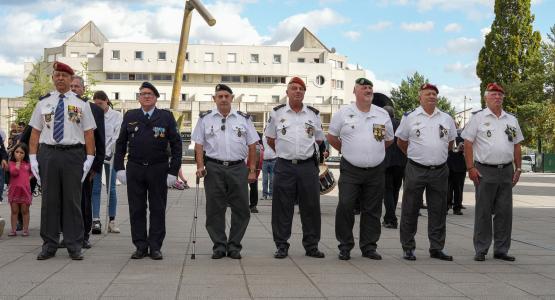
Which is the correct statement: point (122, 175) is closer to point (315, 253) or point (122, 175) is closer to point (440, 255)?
point (315, 253)

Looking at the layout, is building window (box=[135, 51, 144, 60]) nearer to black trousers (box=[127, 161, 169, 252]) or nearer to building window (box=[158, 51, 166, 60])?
building window (box=[158, 51, 166, 60])

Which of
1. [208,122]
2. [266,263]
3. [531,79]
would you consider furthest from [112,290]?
[531,79]

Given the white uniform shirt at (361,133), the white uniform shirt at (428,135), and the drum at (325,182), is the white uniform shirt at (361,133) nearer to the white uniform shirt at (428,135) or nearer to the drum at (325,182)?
the white uniform shirt at (428,135)

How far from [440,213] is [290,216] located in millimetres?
1761

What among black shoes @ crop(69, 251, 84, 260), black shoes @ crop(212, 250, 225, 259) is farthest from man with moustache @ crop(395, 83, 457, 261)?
black shoes @ crop(69, 251, 84, 260)

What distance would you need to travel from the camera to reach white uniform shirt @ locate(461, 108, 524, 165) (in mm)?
8977

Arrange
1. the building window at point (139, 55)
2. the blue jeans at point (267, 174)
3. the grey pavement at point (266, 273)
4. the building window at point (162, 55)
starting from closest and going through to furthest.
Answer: the grey pavement at point (266, 273)
the blue jeans at point (267, 174)
the building window at point (162, 55)
the building window at point (139, 55)

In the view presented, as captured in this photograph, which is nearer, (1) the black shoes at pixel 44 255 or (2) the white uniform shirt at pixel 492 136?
(1) the black shoes at pixel 44 255

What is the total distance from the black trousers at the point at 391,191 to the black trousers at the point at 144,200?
489 centimetres

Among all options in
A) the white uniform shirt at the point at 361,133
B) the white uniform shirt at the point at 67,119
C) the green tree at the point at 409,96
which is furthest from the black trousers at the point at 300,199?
the green tree at the point at 409,96

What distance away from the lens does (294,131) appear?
8.91 meters

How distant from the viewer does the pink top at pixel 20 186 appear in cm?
1063

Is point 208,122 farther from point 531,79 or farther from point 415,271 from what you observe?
point 531,79

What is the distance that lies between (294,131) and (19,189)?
426cm
